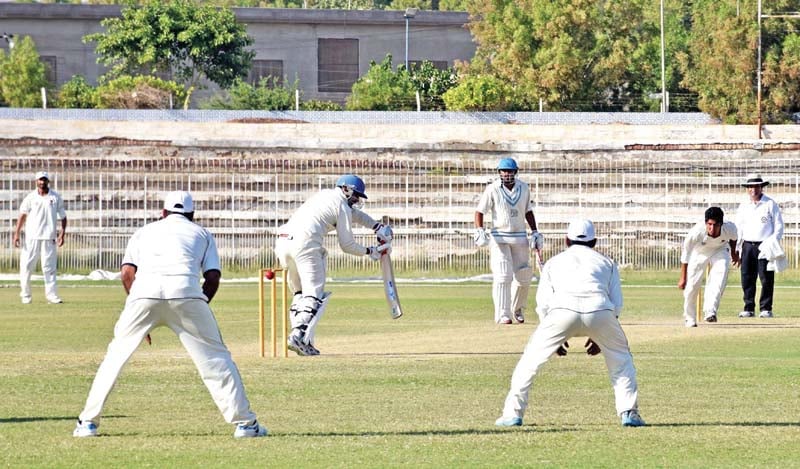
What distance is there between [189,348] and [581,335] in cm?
281

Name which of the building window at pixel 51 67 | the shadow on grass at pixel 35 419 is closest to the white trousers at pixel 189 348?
the shadow on grass at pixel 35 419

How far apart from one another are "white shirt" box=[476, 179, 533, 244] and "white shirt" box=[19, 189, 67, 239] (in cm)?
824

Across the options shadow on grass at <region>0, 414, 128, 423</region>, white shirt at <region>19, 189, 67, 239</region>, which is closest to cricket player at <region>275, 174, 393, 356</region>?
shadow on grass at <region>0, 414, 128, 423</region>

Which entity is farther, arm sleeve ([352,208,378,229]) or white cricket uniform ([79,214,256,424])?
arm sleeve ([352,208,378,229])

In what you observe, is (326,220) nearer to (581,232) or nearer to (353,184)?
(353,184)

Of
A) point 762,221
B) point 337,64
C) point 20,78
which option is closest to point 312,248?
point 762,221

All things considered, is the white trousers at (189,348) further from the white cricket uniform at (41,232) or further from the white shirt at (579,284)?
the white cricket uniform at (41,232)

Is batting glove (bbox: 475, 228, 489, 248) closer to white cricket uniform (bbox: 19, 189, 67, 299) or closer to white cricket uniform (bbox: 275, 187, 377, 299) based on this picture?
white cricket uniform (bbox: 275, 187, 377, 299)

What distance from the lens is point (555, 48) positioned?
2413 inches

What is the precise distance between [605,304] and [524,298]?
416 inches

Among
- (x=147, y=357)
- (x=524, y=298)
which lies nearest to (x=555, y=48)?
(x=524, y=298)

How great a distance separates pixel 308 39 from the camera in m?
73.9

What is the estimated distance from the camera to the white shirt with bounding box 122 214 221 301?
419 inches

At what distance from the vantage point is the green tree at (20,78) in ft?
207
